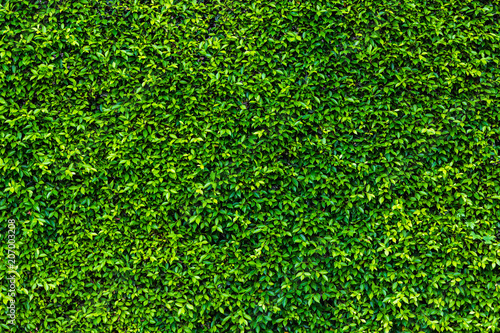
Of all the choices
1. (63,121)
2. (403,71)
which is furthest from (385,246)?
(63,121)

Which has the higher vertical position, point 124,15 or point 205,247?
point 124,15

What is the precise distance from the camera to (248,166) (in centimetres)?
337

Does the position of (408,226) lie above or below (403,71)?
below

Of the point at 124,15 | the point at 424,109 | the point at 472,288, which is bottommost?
the point at 472,288

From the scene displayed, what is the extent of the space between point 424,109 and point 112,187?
2.84m

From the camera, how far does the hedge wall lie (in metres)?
3.34

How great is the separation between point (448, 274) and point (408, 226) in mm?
559

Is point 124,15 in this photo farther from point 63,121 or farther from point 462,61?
point 462,61

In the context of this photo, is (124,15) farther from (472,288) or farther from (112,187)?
(472,288)

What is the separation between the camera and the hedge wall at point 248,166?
334 cm

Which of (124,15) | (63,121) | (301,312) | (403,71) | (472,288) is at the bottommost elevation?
(301,312)

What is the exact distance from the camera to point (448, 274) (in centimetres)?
337

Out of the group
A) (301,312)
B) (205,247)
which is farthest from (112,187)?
(301,312)

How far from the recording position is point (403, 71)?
339 centimetres
